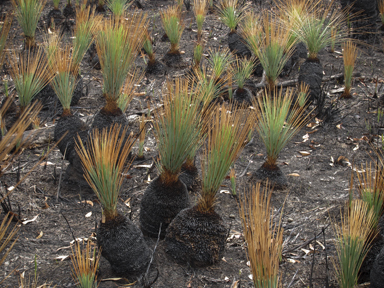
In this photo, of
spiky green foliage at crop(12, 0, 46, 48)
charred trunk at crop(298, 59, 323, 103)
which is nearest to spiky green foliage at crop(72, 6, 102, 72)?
spiky green foliage at crop(12, 0, 46, 48)

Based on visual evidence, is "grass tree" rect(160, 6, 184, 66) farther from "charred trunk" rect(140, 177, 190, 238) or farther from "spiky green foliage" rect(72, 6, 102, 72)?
"charred trunk" rect(140, 177, 190, 238)

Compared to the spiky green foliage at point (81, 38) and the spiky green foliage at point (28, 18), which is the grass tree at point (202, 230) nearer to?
the spiky green foliage at point (81, 38)

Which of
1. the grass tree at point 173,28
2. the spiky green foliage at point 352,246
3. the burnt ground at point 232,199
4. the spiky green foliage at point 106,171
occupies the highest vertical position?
the grass tree at point 173,28

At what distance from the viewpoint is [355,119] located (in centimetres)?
474

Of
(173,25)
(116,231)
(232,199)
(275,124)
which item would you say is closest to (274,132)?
(275,124)

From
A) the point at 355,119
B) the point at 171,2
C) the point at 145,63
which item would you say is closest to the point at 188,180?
the point at 355,119

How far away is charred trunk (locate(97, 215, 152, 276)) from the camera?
7.58 ft

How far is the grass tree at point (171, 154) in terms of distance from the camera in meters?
2.47

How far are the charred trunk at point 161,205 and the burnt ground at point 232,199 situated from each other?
112 mm

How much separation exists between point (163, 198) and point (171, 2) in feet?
20.4

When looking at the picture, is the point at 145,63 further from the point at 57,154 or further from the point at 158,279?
the point at 158,279

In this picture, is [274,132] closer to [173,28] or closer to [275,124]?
[275,124]

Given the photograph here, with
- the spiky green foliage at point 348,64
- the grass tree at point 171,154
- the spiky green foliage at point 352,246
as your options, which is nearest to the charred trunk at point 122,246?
the grass tree at point 171,154

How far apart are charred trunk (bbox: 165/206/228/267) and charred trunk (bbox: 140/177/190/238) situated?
5.4 inches
